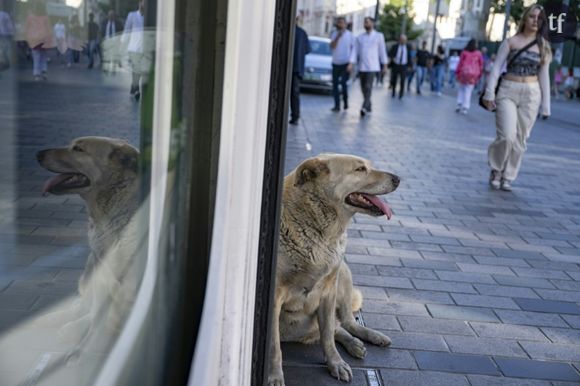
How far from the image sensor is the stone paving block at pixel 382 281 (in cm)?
466

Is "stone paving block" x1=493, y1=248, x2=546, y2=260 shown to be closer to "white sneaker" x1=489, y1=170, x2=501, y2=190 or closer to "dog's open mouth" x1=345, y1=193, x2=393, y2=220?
"dog's open mouth" x1=345, y1=193, x2=393, y2=220

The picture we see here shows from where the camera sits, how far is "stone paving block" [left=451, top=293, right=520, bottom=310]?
4.41 meters

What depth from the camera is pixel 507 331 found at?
4.00 m

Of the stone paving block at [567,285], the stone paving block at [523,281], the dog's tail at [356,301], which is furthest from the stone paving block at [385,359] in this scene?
the stone paving block at [567,285]

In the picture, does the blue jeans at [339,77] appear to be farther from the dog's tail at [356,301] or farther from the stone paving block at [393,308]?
the dog's tail at [356,301]

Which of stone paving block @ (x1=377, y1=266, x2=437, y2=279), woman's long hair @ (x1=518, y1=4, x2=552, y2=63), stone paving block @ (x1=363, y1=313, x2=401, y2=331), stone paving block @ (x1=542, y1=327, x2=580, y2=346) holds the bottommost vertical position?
stone paving block @ (x1=363, y1=313, x2=401, y2=331)

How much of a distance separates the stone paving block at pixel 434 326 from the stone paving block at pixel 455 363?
0.31m

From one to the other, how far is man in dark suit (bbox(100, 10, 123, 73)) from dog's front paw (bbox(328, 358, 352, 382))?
208cm

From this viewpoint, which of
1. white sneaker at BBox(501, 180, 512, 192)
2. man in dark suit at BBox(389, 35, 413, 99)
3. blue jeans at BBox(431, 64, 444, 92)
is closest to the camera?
white sneaker at BBox(501, 180, 512, 192)

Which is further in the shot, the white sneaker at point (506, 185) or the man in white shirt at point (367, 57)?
the man in white shirt at point (367, 57)

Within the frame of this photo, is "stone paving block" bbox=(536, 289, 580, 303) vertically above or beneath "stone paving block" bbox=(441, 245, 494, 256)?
above

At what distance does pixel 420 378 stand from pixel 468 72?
16707 millimetres

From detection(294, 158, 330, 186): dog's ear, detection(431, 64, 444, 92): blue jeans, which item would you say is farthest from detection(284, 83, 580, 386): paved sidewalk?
detection(431, 64, 444, 92): blue jeans

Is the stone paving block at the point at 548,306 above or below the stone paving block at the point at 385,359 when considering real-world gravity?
above
